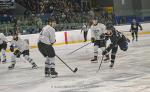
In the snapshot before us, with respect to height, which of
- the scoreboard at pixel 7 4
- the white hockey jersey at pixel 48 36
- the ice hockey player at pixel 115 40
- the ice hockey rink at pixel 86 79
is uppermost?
the scoreboard at pixel 7 4

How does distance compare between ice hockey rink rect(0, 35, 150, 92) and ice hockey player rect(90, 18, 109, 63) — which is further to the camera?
ice hockey player rect(90, 18, 109, 63)

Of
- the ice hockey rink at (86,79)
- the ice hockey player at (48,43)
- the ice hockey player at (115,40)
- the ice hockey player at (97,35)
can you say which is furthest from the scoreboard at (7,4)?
the ice hockey player at (48,43)

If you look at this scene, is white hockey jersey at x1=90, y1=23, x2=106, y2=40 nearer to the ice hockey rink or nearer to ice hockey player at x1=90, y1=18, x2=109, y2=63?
ice hockey player at x1=90, y1=18, x2=109, y2=63

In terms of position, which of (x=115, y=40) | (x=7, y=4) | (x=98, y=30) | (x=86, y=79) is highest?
(x=7, y=4)

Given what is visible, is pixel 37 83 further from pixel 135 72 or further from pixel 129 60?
pixel 129 60

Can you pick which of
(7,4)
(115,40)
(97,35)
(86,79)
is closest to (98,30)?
(97,35)

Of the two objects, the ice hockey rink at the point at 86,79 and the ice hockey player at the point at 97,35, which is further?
the ice hockey player at the point at 97,35

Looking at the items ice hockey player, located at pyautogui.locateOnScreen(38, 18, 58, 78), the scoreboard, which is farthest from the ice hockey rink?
the scoreboard

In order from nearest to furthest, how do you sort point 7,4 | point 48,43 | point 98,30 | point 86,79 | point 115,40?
point 86,79 < point 48,43 < point 115,40 < point 98,30 < point 7,4

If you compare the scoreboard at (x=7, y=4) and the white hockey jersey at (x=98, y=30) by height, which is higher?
the scoreboard at (x=7, y=4)

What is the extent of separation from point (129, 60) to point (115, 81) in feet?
13.2

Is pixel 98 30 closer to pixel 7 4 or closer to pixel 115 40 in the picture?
pixel 115 40

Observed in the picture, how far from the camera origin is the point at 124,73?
9.98m

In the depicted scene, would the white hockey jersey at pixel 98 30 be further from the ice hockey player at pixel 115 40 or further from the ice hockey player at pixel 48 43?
the ice hockey player at pixel 48 43
